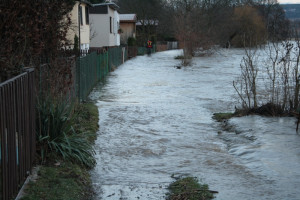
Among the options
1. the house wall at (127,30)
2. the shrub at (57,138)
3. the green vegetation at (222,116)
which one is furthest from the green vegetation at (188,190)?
the house wall at (127,30)

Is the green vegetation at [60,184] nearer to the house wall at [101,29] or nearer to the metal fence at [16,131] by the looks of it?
the metal fence at [16,131]

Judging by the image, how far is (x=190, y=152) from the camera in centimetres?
909

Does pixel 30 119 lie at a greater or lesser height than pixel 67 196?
greater

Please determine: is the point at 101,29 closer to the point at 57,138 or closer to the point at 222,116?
the point at 222,116

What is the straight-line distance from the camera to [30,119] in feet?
21.3

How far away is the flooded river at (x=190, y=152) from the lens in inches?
266

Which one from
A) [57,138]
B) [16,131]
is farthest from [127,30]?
[16,131]

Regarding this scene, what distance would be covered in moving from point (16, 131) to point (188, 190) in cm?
233

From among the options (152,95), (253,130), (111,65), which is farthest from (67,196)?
(111,65)

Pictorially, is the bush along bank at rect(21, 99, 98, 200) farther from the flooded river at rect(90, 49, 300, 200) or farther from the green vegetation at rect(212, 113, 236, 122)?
the green vegetation at rect(212, 113, 236, 122)

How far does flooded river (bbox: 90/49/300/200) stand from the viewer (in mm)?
6758

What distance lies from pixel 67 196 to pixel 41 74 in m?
3.08

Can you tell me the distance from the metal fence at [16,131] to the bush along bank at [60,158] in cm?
32

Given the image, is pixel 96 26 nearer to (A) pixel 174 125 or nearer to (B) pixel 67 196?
(A) pixel 174 125
